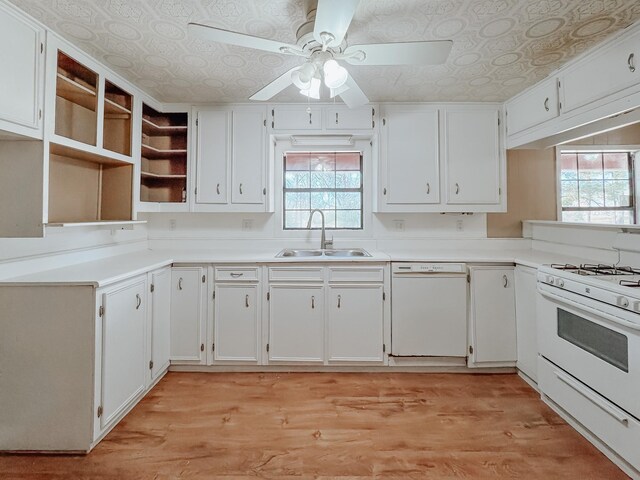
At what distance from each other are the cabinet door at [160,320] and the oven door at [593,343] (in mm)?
2678

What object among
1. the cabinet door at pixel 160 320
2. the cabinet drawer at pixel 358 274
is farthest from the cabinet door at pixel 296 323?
the cabinet door at pixel 160 320

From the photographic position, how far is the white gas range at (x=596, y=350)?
1481 millimetres

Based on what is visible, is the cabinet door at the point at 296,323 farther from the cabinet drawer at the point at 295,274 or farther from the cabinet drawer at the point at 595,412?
the cabinet drawer at the point at 595,412

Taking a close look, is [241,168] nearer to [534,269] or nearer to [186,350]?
[186,350]

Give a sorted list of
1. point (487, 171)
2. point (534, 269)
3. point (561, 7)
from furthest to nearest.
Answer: point (487, 171) < point (534, 269) < point (561, 7)

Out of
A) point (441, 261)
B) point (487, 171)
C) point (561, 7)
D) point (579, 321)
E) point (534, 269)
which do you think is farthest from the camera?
point (487, 171)

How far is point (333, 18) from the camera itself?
1.28m

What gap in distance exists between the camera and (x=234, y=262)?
2.54 meters

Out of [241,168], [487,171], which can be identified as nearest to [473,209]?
[487,171]

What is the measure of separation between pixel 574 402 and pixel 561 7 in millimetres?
2130

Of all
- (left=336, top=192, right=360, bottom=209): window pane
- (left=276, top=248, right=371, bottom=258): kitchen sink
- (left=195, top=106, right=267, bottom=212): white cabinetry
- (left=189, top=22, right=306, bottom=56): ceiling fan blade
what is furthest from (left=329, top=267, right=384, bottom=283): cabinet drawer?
(left=189, top=22, right=306, bottom=56): ceiling fan blade

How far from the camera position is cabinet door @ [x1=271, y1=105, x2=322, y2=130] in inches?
113

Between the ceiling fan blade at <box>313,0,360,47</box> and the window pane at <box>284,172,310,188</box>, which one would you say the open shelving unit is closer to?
the window pane at <box>284,172,310,188</box>

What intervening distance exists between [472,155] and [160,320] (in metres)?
2.97
